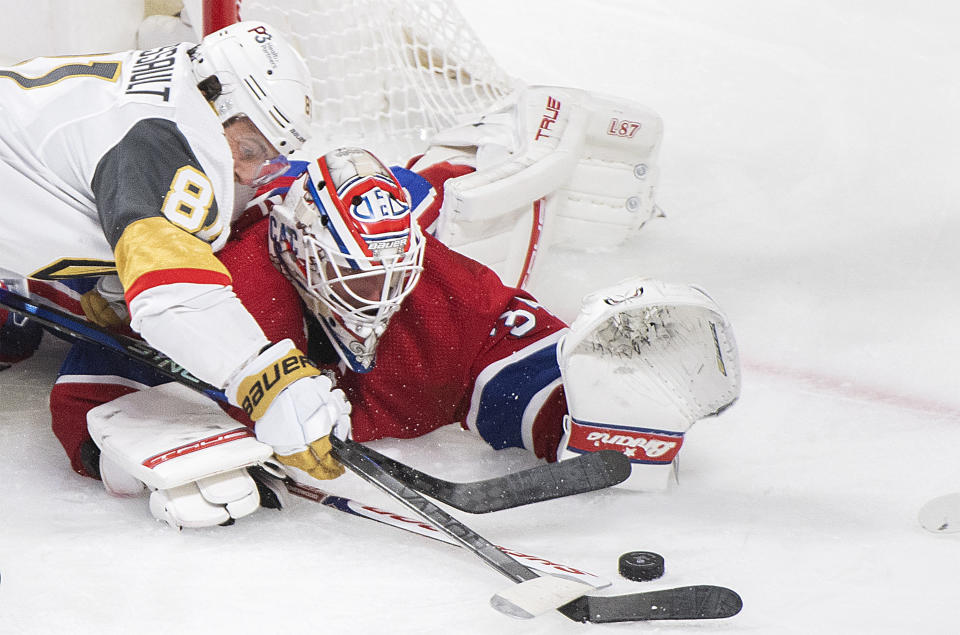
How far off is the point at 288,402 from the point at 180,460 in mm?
197

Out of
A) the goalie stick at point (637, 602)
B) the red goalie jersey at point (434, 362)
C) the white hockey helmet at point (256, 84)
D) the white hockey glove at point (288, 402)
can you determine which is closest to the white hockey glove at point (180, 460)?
the white hockey glove at point (288, 402)

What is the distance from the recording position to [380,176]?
2.04 meters

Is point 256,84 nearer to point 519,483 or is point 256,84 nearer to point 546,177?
point 519,483

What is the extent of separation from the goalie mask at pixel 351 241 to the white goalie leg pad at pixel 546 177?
58 centimetres

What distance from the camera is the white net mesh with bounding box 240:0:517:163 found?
3051 mm

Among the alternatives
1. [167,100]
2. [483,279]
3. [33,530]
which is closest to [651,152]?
[483,279]

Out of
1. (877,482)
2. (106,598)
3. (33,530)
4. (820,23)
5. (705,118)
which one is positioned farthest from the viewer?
(820,23)

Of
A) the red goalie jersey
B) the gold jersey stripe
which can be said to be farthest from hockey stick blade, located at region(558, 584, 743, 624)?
the gold jersey stripe

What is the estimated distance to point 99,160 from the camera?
76.5 inches

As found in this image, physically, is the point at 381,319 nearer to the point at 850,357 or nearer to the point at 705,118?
the point at 850,357

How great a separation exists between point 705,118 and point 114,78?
2.29 metres

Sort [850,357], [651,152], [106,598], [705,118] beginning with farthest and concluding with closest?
[705,118], [651,152], [850,357], [106,598]

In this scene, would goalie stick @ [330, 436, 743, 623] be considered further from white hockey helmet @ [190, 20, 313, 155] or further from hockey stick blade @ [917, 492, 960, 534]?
white hockey helmet @ [190, 20, 313, 155]

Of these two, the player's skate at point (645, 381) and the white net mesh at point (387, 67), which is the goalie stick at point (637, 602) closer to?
the player's skate at point (645, 381)
